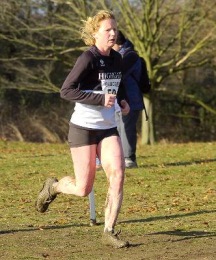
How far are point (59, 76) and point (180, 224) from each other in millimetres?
20372

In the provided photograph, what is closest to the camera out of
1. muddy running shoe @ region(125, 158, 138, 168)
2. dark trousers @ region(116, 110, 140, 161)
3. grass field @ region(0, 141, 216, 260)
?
grass field @ region(0, 141, 216, 260)

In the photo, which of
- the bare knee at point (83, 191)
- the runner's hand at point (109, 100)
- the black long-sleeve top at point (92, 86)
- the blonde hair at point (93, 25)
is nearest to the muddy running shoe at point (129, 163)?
the bare knee at point (83, 191)

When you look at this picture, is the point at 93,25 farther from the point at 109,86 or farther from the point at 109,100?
the point at 109,100

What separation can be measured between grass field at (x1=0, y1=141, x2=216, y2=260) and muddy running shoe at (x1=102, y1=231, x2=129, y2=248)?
6 centimetres

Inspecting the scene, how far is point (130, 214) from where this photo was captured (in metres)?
9.60

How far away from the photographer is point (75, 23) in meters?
25.1

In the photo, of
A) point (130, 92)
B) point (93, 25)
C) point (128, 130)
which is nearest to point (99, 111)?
point (93, 25)

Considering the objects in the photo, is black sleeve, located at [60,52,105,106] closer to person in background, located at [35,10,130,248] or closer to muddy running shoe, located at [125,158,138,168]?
person in background, located at [35,10,130,248]

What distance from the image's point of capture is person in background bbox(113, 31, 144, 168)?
41.0 ft

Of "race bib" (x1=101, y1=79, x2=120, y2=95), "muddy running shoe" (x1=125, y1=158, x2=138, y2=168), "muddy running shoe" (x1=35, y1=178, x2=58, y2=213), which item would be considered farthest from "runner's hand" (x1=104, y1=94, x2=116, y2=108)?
"muddy running shoe" (x1=125, y1=158, x2=138, y2=168)

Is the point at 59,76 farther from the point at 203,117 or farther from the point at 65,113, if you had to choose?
the point at 203,117

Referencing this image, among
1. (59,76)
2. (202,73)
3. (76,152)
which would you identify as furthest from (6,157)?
(202,73)

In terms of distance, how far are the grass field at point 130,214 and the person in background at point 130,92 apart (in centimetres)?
43

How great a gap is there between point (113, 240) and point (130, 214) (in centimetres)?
229
